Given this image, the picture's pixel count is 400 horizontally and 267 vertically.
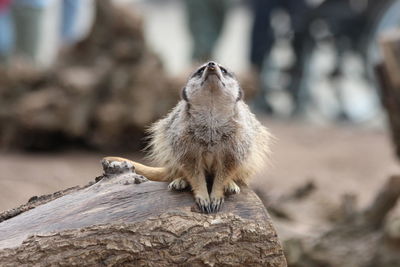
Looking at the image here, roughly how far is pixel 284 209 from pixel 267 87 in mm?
5529

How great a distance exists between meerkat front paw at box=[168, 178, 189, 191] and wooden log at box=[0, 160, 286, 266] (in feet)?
0.21

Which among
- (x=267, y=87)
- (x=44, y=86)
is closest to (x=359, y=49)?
(x=267, y=87)

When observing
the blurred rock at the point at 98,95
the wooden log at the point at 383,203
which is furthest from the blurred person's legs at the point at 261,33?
the wooden log at the point at 383,203

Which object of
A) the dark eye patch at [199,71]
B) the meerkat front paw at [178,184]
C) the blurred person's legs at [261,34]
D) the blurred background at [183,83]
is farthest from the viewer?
the blurred person's legs at [261,34]

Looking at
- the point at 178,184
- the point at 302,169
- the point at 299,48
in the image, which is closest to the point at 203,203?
the point at 178,184

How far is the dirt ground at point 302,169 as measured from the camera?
5789 millimetres

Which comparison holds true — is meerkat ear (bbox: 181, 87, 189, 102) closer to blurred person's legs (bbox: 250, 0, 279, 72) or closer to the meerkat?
the meerkat

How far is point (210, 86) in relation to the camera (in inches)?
113

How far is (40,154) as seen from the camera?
309 inches

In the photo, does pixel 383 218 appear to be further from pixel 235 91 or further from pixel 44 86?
pixel 44 86

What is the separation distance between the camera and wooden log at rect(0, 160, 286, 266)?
2.55 meters

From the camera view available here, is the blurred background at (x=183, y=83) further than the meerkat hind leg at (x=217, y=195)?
Yes

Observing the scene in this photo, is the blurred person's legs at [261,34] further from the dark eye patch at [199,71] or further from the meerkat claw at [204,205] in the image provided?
the meerkat claw at [204,205]

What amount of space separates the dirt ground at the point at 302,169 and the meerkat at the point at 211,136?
178cm
